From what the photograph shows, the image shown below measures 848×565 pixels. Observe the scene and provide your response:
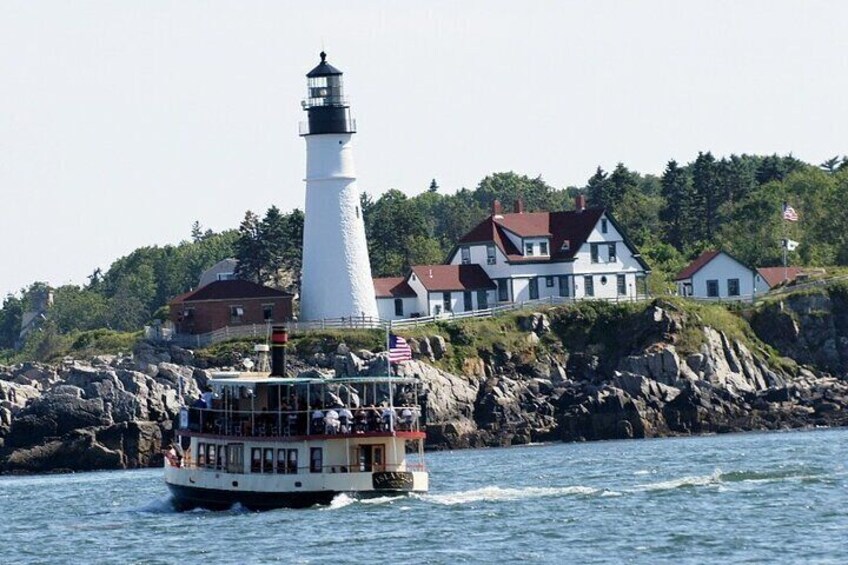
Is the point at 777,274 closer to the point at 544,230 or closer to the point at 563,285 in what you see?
the point at 563,285

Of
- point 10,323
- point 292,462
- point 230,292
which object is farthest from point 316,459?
point 10,323

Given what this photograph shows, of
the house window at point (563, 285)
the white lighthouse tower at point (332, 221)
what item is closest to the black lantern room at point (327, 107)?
the white lighthouse tower at point (332, 221)

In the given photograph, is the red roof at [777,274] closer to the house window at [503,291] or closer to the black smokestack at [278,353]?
the house window at [503,291]

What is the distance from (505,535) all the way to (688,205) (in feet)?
274

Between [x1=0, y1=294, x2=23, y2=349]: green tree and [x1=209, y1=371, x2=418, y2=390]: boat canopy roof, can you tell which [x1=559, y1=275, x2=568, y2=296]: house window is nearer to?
[x1=209, y1=371, x2=418, y2=390]: boat canopy roof

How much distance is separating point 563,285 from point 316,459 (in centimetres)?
4527

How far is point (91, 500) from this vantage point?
68.8 m

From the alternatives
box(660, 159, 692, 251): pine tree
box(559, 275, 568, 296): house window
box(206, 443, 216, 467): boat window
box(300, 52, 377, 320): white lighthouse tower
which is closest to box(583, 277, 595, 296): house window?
box(559, 275, 568, 296): house window

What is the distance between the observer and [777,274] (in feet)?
354

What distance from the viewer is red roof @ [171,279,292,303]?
327 feet

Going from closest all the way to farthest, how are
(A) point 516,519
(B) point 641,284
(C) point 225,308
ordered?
(A) point 516,519 < (C) point 225,308 < (B) point 641,284

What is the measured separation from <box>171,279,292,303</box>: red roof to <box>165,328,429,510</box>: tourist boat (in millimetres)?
35153

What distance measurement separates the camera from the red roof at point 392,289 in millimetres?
101938

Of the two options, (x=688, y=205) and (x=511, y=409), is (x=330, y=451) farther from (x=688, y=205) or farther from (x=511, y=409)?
(x=688, y=205)
